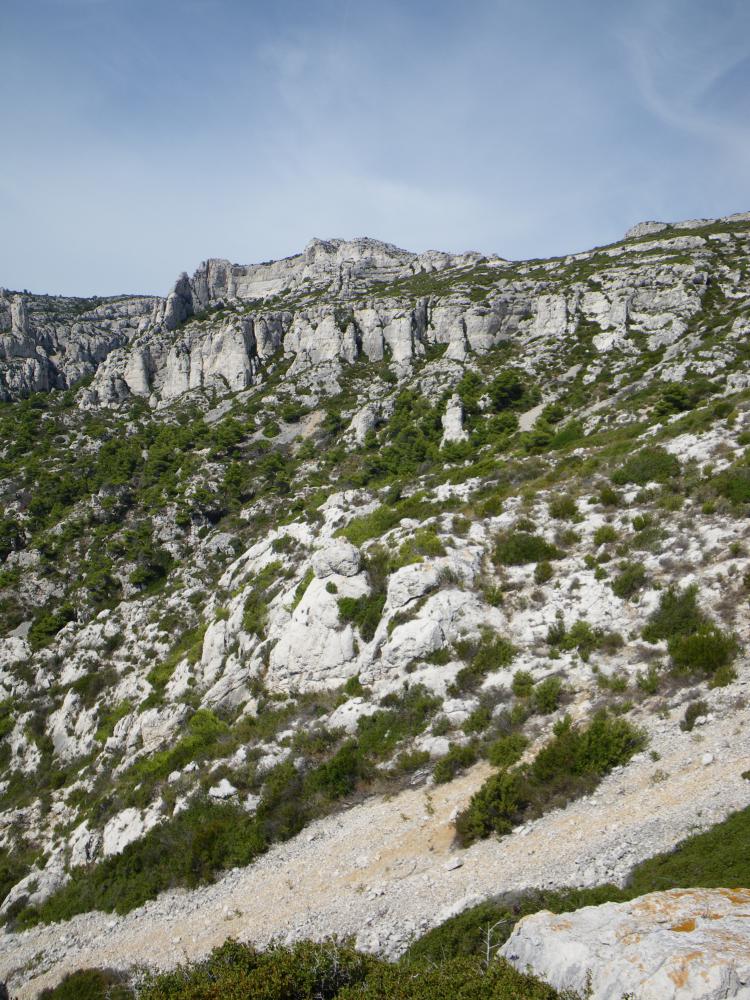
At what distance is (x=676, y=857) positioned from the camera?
28.1 ft

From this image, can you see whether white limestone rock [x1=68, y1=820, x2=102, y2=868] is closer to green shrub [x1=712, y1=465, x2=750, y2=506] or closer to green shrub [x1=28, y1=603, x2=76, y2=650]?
green shrub [x1=28, y1=603, x2=76, y2=650]

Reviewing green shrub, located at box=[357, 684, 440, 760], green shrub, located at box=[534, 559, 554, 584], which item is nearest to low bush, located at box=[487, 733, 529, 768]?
green shrub, located at box=[357, 684, 440, 760]

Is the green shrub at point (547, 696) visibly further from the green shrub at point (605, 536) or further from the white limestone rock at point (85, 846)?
the white limestone rock at point (85, 846)

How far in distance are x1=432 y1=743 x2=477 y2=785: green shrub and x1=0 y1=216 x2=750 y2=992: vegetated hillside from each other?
0.06 metres

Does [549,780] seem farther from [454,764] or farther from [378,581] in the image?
[378,581]

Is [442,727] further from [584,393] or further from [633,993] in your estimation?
[584,393]

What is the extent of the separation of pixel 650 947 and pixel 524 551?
14909 millimetres

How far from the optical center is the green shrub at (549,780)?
11.6 metres

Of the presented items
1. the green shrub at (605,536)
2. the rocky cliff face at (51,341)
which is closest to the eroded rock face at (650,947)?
the green shrub at (605,536)

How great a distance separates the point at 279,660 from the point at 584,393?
40171mm

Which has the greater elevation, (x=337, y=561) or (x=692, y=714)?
(x=337, y=561)

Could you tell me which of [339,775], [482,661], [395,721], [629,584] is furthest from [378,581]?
[629,584]

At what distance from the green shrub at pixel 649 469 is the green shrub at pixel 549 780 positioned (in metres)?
12.1

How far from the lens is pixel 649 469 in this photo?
71.4 feet
